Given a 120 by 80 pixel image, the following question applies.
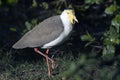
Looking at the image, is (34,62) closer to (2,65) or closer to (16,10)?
(2,65)

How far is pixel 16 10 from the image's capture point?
33.5 ft

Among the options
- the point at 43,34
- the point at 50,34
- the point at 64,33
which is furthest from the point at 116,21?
the point at 43,34

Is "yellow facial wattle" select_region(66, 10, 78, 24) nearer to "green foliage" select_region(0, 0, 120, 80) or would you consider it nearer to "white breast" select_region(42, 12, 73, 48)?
"white breast" select_region(42, 12, 73, 48)

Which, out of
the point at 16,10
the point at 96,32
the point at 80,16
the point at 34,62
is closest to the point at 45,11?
the point at 16,10

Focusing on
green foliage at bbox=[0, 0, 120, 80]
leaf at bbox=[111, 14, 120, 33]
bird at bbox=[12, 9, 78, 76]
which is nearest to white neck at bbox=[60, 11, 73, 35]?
bird at bbox=[12, 9, 78, 76]

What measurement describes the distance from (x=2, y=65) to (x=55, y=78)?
3.24 ft

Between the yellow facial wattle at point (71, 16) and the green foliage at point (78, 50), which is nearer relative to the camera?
the green foliage at point (78, 50)

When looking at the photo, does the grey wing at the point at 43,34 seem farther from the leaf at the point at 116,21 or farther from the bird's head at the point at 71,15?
the leaf at the point at 116,21

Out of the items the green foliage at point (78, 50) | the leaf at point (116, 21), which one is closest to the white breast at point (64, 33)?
the green foliage at point (78, 50)

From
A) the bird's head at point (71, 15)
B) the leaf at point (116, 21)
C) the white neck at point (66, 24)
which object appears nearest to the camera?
the leaf at point (116, 21)

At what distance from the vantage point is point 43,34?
20.6ft

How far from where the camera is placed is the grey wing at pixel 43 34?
244 inches

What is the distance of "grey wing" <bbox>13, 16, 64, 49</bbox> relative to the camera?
20.3ft

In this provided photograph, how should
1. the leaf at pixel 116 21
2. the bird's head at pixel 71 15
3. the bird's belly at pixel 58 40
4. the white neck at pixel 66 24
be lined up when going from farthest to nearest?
the bird's head at pixel 71 15
the white neck at pixel 66 24
the bird's belly at pixel 58 40
the leaf at pixel 116 21
